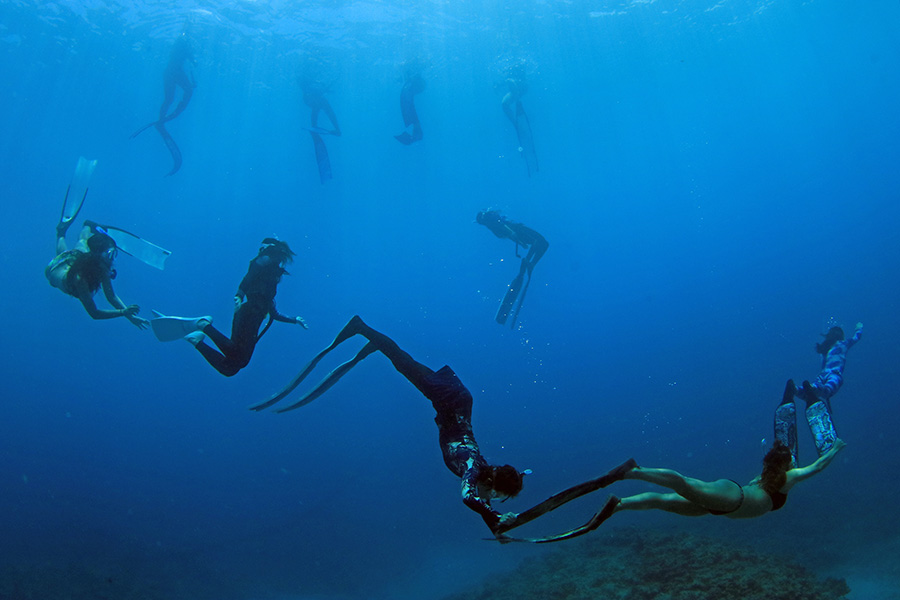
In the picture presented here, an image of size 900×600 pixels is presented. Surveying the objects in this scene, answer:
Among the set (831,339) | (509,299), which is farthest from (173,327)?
(831,339)

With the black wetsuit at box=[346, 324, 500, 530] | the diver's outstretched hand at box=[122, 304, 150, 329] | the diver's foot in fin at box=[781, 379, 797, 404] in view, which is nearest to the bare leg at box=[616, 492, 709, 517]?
the black wetsuit at box=[346, 324, 500, 530]

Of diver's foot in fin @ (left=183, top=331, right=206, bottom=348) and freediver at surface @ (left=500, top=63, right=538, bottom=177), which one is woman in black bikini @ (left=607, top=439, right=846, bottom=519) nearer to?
diver's foot in fin @ (left=183, top=331, right=206, bottom=348)

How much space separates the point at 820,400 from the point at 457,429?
22.0 ft

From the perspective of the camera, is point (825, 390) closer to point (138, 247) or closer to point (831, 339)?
point (831, 339)

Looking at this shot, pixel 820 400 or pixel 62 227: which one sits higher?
pixel 62 227

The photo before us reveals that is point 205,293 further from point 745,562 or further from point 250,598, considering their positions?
point 745,562

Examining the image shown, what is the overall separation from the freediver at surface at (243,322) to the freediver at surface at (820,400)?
720 cm

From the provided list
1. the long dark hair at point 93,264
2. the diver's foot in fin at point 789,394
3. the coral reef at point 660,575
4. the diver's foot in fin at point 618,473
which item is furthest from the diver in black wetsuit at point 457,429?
the coral reef at point 660,575

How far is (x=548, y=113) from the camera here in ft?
166

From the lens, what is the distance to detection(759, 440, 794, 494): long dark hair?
4.26 meters

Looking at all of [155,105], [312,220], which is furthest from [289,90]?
[312,220]

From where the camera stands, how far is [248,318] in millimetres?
6832

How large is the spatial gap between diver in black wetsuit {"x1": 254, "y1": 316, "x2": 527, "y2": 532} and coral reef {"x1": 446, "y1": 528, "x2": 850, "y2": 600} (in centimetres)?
706

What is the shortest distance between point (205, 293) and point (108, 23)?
66.9 meters
